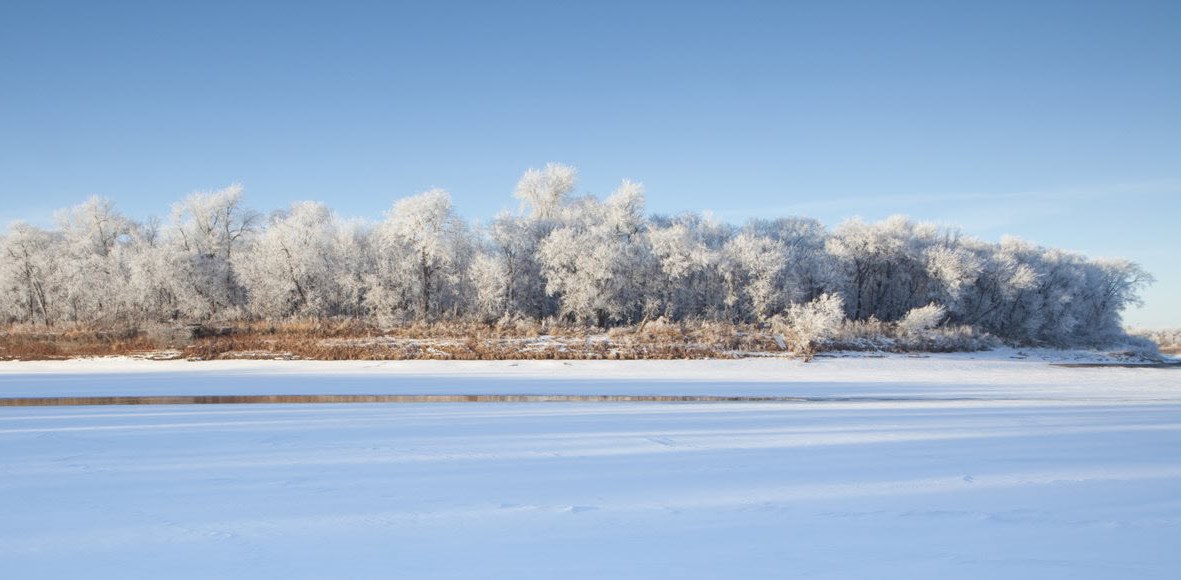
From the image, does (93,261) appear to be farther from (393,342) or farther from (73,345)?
(393,342)

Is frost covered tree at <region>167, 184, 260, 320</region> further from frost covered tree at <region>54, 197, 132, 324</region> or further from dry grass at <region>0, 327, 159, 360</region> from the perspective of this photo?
dry grass at <region>0, 327, 159, 360</region>

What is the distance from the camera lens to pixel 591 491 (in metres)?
6.80

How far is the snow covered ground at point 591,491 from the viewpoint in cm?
480

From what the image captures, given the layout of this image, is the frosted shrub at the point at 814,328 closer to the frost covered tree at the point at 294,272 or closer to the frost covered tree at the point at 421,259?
the frost covered tree at the point at 421,259

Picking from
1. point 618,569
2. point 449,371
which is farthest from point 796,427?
point 449,371

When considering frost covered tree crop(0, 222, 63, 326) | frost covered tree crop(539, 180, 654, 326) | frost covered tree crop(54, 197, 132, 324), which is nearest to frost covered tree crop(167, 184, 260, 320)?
frost covered tree crop(54, 197, 132, 324)

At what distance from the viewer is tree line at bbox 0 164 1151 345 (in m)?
43.9

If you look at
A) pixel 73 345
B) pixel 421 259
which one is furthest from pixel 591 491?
pixel 421 259

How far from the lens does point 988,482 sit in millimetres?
7215

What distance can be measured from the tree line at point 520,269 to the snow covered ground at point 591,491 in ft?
92.0

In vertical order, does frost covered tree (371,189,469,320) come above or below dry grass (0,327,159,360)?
above

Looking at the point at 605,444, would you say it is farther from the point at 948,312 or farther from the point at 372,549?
the point at 948,312

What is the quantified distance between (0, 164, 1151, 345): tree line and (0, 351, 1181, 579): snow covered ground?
92.0ft

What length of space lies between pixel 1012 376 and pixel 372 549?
22.6m
